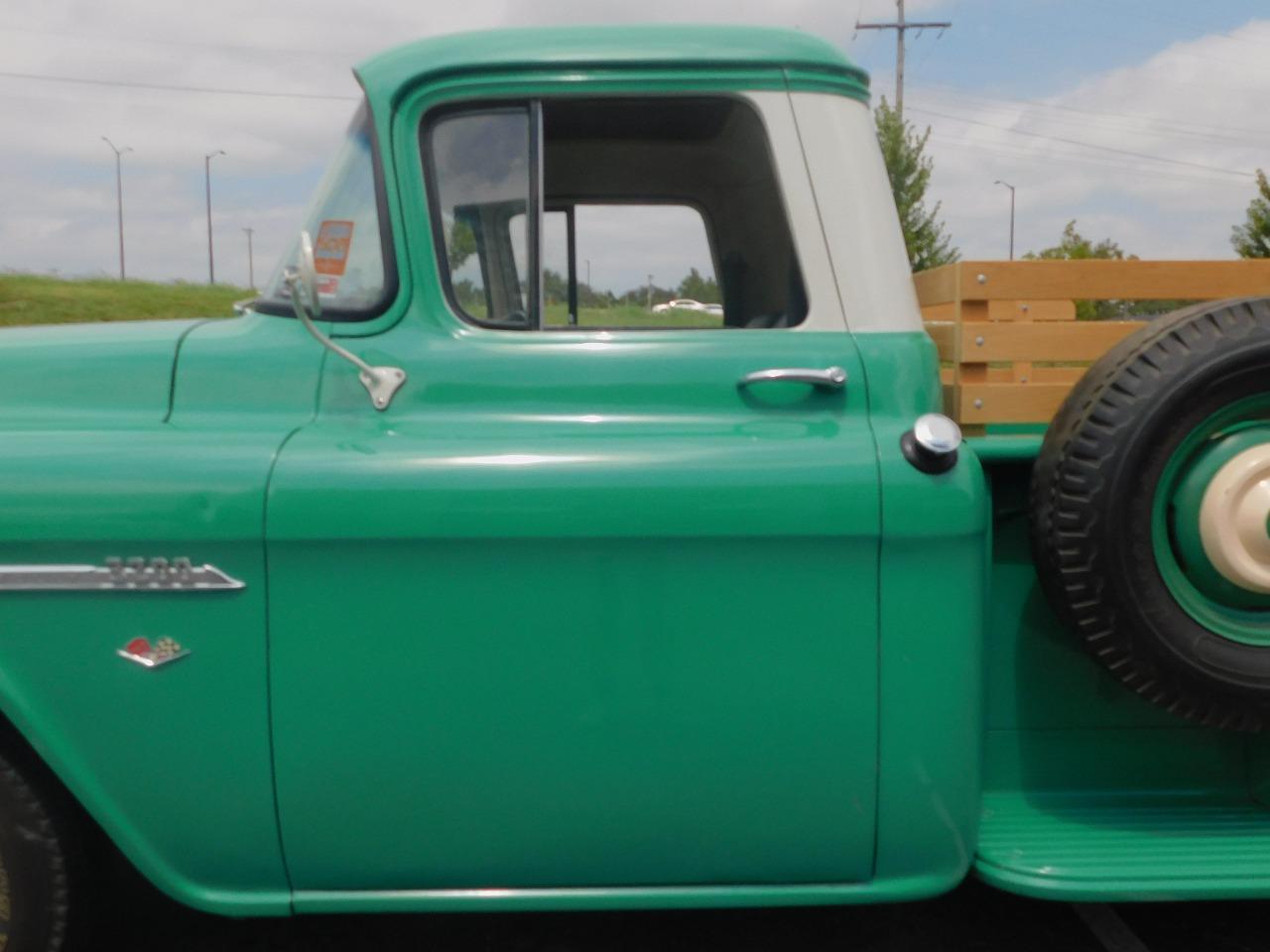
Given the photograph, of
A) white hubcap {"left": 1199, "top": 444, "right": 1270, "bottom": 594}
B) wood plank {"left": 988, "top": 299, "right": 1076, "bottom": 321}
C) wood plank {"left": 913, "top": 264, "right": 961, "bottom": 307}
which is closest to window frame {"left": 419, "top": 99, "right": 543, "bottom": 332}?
wood plank {"left": 913, "top": 264, "right": 961, "bottom": 307}

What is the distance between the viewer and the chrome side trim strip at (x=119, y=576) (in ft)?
6.30

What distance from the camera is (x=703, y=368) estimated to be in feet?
7.09

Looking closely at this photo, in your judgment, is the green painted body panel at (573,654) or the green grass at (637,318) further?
the green grass at (637,318)

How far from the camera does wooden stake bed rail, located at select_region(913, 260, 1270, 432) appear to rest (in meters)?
2.33

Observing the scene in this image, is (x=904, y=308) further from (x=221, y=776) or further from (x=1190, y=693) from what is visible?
(x=221, y=776)

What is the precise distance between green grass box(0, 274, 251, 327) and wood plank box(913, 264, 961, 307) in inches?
753

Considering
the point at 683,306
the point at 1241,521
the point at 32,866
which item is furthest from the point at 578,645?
the point at 1241,521

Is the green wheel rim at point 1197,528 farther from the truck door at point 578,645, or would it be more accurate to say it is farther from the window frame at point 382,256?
the window frame at point 382,256

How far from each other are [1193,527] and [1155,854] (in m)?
0.64

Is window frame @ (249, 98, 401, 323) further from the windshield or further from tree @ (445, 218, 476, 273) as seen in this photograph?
tree @ (445, 218, 476, 273)

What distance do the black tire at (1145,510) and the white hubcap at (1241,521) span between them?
11cm

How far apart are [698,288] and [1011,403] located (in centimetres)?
80

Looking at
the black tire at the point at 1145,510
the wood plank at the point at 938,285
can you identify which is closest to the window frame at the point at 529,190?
the wood plank at the point at 938,285

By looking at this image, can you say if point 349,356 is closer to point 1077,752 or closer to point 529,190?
point 529,190
